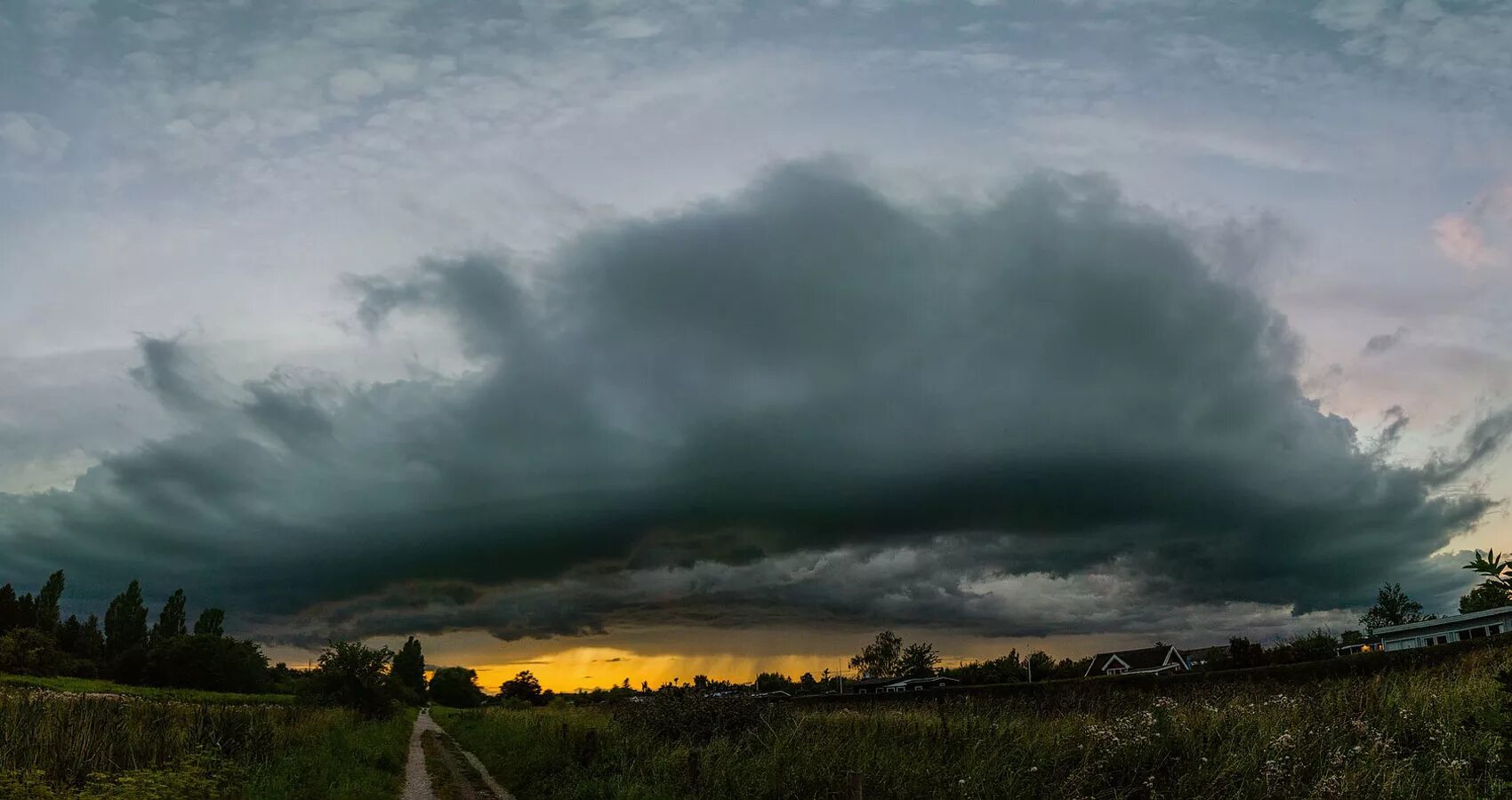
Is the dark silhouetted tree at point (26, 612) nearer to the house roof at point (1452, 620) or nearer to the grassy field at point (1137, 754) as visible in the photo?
the grassy field at point (1137, 754)

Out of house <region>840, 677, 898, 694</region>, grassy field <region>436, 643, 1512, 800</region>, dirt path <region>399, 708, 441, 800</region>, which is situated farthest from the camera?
house <region>840, 677, 898, 694</region>

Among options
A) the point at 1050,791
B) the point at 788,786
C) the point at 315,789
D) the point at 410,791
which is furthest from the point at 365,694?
the point at 1050,791

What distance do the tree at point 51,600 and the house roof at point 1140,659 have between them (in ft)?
466

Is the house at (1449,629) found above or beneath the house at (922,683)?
above

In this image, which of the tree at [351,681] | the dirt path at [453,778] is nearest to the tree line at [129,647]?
the tree at [351,681]

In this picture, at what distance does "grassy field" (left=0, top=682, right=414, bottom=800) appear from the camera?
51.9 ft

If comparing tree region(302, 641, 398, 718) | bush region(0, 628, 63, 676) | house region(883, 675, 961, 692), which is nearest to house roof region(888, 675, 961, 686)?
house region(883, 675, 961, 692)

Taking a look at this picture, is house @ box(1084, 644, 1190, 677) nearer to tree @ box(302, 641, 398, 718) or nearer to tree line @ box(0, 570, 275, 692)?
tree @ box(302, 641, 398, 718)

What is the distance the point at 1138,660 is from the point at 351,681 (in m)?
78.0

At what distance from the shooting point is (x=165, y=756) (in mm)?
20078

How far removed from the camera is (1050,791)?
43.0 feet

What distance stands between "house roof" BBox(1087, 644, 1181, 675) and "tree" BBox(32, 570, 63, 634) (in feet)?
466

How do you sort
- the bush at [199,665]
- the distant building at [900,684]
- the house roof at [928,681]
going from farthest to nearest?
the house roof at [928,681] < the distant building at [900,684] < the bush at [199,665]

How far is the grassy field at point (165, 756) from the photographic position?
1583 cm
